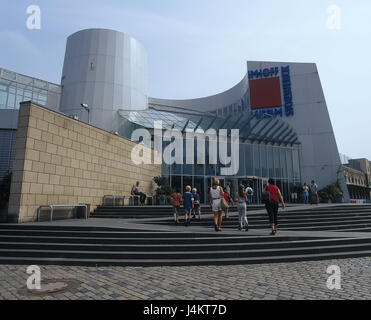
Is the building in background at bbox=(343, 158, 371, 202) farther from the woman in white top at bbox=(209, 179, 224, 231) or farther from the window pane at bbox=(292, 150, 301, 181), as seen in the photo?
the woman in white top at bbox=(209, 179, 224, 231)

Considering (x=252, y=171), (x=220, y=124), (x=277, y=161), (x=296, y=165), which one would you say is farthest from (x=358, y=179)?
(x=220, y=124)

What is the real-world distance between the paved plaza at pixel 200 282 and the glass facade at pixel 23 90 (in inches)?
1088

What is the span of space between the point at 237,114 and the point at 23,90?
84.7 feet

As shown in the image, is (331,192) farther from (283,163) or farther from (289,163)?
(283,163)

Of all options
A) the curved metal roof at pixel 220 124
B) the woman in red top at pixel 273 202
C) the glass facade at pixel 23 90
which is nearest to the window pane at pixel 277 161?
the curved metal roof at pixel 220 124

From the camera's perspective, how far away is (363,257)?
6.58 meters

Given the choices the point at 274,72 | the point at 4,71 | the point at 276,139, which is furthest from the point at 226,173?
the point at 4,71

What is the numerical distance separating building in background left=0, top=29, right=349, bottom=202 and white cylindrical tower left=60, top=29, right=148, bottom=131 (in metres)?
0.11

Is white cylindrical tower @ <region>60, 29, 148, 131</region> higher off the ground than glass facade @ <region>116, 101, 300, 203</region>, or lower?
higher

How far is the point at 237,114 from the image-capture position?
29641mm

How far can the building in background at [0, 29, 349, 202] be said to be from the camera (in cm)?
2575

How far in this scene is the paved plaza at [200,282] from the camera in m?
3.87

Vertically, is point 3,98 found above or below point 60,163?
above

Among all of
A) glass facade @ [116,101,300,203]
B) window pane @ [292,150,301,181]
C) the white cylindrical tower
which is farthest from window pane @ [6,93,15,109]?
window pane @ [292,150,301,181]
